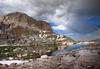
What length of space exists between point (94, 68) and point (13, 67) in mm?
6964

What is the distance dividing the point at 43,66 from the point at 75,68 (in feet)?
10.8

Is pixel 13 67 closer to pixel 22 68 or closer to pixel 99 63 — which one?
pixel 22 68

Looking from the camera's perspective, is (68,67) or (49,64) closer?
(68,67)

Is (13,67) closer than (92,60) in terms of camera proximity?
No

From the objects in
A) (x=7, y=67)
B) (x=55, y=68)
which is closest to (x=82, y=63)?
(x=55, y=68)

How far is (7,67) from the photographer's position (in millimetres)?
19422

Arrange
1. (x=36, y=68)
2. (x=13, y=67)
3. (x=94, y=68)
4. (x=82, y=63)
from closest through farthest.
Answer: (x=94, y=68)
(x=82, y=63)
(x=36, y=68)
(x=13, y=67)

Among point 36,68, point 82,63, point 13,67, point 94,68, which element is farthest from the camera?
point 13,67

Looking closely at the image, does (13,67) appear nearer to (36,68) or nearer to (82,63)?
(36,68)

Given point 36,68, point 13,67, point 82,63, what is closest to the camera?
point 82,63

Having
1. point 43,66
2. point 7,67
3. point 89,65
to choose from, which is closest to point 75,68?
point 89,65

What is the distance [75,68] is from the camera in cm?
1573

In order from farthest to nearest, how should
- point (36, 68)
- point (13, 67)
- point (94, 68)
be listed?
point (13, 67)
point (36, 68)
point (94, 68)

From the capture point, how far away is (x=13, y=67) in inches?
761
